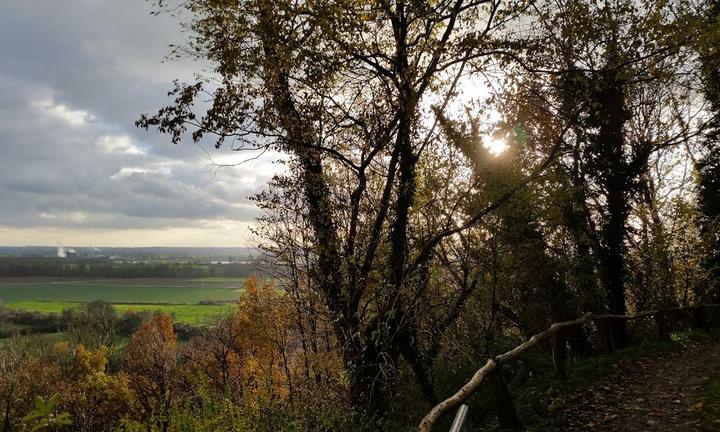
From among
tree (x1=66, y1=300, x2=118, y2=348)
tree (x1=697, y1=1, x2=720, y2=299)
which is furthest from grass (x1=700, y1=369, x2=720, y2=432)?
tree (x1=66, y1=300, x2=118, y2=348)

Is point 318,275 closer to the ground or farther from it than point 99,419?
farther from it

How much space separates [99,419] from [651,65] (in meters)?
39.1

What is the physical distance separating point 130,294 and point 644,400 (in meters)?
133

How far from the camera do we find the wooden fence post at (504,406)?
7.04m

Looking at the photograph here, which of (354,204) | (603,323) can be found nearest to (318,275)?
(354,204)

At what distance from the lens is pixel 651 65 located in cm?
888

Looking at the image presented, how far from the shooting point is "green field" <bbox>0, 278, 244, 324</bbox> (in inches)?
3701

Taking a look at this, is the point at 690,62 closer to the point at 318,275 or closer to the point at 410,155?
the point at 410,155

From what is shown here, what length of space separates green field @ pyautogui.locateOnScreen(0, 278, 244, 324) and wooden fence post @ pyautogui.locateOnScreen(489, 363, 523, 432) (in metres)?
75.2

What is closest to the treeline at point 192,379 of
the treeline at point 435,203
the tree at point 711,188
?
the treeline at point 435,203

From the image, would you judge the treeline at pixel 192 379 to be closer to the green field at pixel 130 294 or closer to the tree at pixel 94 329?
A: the tree at pixel 94 329

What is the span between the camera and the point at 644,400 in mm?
8156

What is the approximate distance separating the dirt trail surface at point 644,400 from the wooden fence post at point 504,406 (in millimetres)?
641

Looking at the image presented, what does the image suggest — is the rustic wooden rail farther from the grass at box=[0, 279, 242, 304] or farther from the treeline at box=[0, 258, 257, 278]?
the treeline at box=[0, 258, 257, 278]
